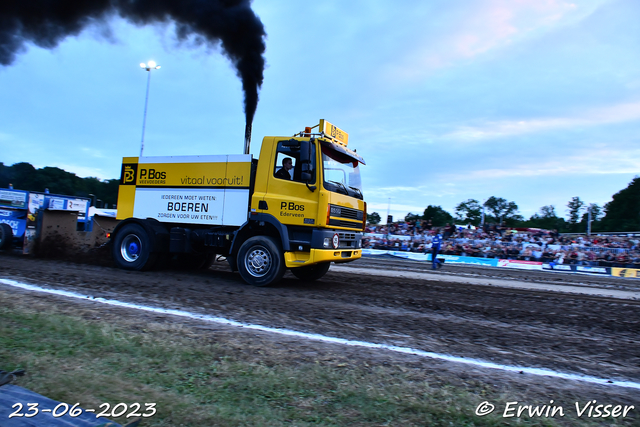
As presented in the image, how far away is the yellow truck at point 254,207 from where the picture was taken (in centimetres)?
746

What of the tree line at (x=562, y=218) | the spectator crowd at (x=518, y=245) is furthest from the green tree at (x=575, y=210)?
the spectator crowd at (x=518, y=245)

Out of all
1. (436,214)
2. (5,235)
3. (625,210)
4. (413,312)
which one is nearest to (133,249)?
(5,235)

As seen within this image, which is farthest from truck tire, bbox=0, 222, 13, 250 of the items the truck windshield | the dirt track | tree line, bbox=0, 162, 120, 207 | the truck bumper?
tree line, bbox=0, 162, 120, 207

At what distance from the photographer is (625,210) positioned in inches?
3211

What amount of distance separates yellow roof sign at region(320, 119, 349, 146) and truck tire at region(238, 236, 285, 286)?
2.42 meters

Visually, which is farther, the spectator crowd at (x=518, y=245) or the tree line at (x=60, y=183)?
the tree line at (x=60, y=183)

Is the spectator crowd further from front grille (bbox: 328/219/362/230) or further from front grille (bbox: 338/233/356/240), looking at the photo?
front grille (bbox: 338/233/356/240)

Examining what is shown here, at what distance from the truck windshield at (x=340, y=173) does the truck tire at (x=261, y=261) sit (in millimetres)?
1616

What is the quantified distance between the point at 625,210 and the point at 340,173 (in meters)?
97.2

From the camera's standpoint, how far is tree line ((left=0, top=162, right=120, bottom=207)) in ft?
177

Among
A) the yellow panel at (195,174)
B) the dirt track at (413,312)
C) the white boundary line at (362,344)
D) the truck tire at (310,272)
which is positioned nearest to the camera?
the white boundary line at (362,344)

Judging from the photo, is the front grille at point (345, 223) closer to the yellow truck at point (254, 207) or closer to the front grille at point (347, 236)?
the yellow truck at point (254, 207)

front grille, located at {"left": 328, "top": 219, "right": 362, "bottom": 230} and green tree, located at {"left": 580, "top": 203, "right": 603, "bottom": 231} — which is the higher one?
green tree, located at {"left": 580, "top": 203, "right": 603, "bottom": 231}

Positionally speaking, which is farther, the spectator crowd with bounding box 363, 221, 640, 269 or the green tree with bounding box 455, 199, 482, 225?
the green tree with bounding box 455, 199, 482, 225
